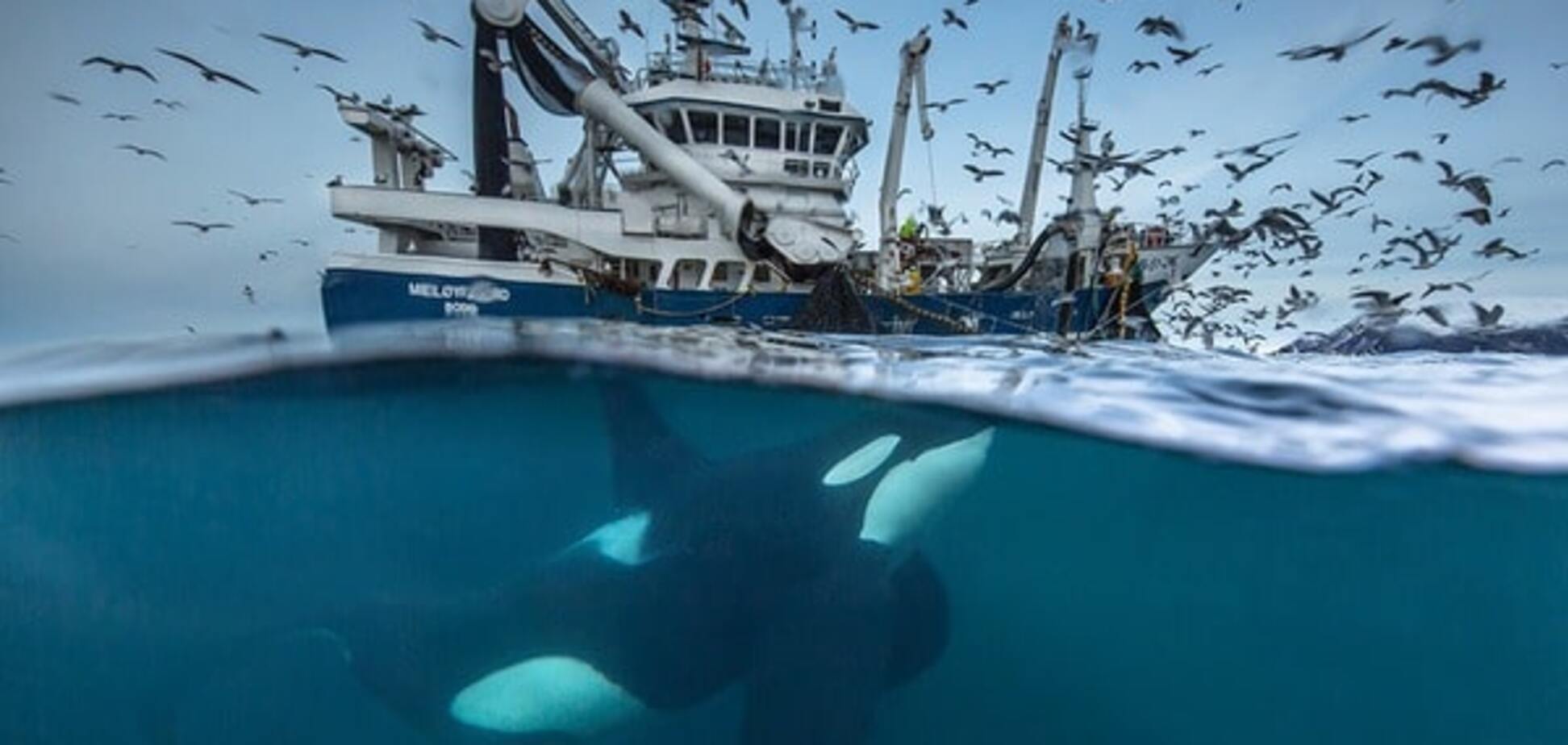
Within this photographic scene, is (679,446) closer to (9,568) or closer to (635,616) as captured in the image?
(635,616)

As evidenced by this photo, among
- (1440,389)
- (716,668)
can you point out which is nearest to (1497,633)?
(1440,389)

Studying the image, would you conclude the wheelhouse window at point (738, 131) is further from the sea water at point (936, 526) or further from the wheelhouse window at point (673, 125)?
the sea water at point (936, 526)

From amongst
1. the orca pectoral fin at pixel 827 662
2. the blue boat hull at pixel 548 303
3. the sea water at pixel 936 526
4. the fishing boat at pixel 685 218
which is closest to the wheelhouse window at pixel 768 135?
the fishing boat at pixel 685 218

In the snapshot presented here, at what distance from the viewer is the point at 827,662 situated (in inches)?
202

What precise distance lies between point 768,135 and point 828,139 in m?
1.86

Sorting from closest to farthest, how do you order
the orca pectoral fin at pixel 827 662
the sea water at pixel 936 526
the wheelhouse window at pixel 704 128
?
the orca pectoral fin at pixel 827 662, the sea water at pixel 936 526, the wheelhouse window at pixel 704 128

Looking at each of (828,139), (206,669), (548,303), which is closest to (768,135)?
(828,139)

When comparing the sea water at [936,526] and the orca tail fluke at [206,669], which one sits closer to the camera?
the sea water at [936,526]

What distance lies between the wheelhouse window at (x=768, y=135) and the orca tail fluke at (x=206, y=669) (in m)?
16.1

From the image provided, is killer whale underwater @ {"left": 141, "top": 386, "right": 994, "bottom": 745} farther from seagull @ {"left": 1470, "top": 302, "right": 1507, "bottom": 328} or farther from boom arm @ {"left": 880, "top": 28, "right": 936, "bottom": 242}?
boom arm @ {"left": 880, "top": 28, "right": 936, "bottom": 242}

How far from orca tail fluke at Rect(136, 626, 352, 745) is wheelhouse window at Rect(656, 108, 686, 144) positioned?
15.4 m

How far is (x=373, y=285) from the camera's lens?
16000mm

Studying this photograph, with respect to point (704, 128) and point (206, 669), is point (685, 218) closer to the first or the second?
point (704, 128)

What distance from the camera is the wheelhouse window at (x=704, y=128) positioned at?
65.4 feet
